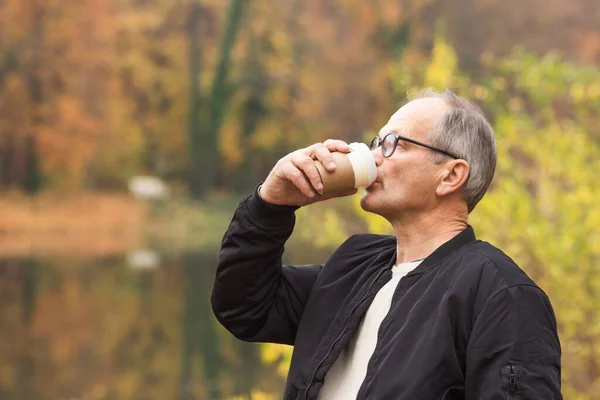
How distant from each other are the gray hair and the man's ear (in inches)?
0.6

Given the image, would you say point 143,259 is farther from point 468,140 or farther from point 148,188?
point 468,140

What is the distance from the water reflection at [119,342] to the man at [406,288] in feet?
11.6

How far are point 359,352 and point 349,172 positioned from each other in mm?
310

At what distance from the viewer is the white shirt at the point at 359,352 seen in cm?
162

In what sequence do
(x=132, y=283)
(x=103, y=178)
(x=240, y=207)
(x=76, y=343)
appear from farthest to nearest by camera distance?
(x=103, y=178) → (x=132, y=283) → (x=76, y=343) → (x=240, y=207)

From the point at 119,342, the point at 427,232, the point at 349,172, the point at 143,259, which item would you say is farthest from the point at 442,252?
the point at 143,259

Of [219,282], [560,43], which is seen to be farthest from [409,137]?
[560,43]

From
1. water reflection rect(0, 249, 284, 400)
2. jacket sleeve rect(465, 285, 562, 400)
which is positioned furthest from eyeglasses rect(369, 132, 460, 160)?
water reflection rect(0, 249, 284, 400)

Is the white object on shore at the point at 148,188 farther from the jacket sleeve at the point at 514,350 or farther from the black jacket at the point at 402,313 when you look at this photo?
the jacket sleeve at the point at 514,350

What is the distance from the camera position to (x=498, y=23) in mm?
18531

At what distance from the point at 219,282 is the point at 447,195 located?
0.47 meters

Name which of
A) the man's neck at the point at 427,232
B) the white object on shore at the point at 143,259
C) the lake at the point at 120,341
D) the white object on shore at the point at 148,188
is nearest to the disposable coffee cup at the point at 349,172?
the man's neck at the point at 427,232

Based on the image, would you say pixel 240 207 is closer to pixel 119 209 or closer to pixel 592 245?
pixel 592 245

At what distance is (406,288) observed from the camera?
162 cm
